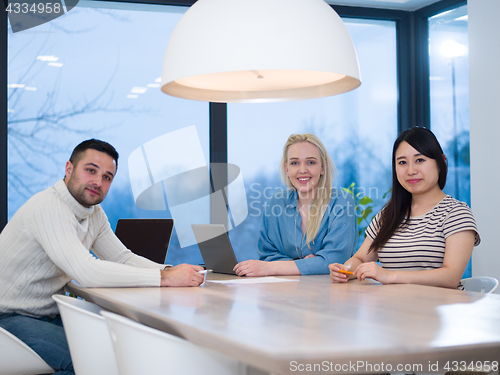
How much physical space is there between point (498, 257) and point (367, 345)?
3446mm

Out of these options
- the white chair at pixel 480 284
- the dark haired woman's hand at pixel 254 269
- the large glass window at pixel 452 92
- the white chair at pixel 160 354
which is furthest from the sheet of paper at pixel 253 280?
the large glass window at pixel 452 92

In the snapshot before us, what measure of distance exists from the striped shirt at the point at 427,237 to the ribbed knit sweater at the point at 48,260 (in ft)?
3.62

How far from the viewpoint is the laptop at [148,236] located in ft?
11.1

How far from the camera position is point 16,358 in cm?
177

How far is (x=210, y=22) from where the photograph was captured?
1.50m

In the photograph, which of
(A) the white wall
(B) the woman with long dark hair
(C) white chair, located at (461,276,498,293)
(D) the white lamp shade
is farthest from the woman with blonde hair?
(A) the white wall

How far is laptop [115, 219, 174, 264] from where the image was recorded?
3.39m

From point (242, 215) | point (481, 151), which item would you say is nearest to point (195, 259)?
point (242, 215)

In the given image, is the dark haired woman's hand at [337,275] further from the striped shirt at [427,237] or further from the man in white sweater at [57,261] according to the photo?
the man in white sweater at [57,261]

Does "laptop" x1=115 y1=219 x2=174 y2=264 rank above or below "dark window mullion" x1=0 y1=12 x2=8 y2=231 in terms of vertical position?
below

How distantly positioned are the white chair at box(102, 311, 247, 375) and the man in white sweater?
0.78m

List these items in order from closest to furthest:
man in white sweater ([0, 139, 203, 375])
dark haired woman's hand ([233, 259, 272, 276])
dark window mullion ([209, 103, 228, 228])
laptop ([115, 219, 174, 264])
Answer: man in white sweater ([0, 139, 203, 375]) < dark haired woman's hand ([233, 259, 272, 276]) < laptop ([115, 219, 174, 264]) < dark window mullion ([209, 103, 228, 228])

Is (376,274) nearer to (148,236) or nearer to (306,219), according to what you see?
(306,219)

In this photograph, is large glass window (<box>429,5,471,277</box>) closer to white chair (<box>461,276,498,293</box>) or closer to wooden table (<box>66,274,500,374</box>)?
white chair (<box>461,276,498,293</box>)
